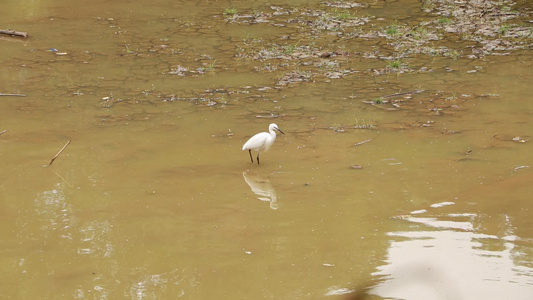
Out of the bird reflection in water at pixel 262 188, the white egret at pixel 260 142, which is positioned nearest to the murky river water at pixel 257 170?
the bird reflection in water at pixel 262 188

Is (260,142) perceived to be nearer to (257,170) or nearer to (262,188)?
(257,170)

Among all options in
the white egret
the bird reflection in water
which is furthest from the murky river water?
the white egret

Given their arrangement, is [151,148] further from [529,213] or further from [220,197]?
[529,213]

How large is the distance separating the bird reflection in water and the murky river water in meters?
0.04

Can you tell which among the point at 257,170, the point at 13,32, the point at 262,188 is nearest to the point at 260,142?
the point at 257,170

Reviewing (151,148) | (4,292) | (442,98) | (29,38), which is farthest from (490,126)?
(29,38)

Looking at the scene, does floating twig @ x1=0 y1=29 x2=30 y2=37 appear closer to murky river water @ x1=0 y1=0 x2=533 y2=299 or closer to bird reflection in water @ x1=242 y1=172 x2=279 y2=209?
murky river water @ x1=0 y1=0 x2=533 y2=299

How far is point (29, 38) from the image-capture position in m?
14.2

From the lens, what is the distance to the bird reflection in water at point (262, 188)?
7.27m

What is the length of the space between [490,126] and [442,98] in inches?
54.0

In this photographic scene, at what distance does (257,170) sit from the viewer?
26.9 feet

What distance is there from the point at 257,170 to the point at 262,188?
60 centimetres

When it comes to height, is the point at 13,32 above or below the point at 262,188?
above

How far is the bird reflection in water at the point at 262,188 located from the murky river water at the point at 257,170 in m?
0.04
